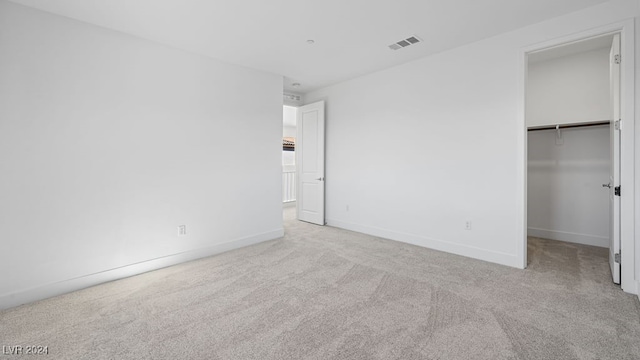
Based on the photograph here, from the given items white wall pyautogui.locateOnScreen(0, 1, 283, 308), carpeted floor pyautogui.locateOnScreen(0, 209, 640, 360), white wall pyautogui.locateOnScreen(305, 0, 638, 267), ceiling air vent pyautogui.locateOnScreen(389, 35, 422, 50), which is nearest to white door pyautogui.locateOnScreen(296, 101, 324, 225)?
white wall pyautogui.locateOnScreen(305, 0, 638, 267)

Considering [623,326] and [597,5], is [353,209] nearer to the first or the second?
[623,326]

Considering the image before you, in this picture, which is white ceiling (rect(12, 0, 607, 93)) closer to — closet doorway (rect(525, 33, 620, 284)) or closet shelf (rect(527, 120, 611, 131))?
closet doorway (rect(525, 33, 620, 284))

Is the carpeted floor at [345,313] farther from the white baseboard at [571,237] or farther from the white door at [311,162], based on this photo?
the white door at [311,162]

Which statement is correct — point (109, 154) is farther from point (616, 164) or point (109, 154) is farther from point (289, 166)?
point (289, 166)

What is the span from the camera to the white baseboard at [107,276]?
2.33 m

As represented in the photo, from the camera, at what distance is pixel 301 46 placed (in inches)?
131

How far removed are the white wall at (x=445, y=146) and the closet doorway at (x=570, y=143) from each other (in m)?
1.02

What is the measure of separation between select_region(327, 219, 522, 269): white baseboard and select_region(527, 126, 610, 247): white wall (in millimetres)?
1770

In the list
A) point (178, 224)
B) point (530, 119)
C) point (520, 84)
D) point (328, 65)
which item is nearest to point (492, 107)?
point (520, 84)

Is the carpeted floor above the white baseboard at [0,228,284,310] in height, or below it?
below

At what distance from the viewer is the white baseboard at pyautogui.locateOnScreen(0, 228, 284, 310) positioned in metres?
2.33

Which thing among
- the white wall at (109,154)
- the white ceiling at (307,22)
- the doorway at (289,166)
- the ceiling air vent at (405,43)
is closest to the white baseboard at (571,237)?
the white ceiling at (307,22)

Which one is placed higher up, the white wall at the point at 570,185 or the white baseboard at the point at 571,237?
the white wall at the point at 570,185

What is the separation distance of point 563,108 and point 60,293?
6.67 meters
